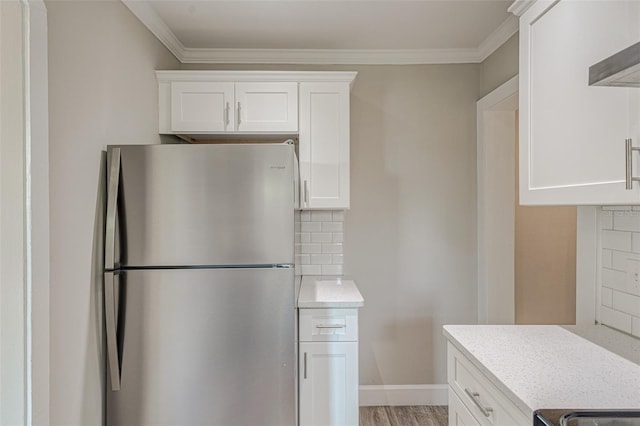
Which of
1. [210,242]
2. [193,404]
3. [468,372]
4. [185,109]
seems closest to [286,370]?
[193,404]

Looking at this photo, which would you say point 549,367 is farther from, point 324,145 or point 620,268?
point 324,145

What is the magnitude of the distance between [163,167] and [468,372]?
1.52 metres

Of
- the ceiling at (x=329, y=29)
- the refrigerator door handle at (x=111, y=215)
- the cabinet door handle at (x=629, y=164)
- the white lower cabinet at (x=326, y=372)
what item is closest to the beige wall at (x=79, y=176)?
the refrigerator door handle at (x=111, y=215)

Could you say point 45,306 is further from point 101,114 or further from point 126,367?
point 101,114

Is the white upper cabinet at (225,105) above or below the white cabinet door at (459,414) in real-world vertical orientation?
above

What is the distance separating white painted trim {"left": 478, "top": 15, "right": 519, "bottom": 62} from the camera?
2.36m

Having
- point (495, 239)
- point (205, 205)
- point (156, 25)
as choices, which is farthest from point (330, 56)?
point (495, 239)

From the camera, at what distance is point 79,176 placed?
1.63 m

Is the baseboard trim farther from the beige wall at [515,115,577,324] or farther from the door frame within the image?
the beige wall at [515,115,577,324]

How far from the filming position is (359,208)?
2.92 metres

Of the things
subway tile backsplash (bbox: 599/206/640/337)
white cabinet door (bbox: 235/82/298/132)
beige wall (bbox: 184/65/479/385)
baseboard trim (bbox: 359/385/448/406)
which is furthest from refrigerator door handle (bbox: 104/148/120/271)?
subway tile backsplash (bbox: 599/206/640/337)

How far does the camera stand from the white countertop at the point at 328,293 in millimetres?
2119

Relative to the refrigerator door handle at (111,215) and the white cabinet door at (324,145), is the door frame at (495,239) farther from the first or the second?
the refrigerator door handle at (111,215)

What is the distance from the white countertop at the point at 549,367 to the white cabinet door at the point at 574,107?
52cm
